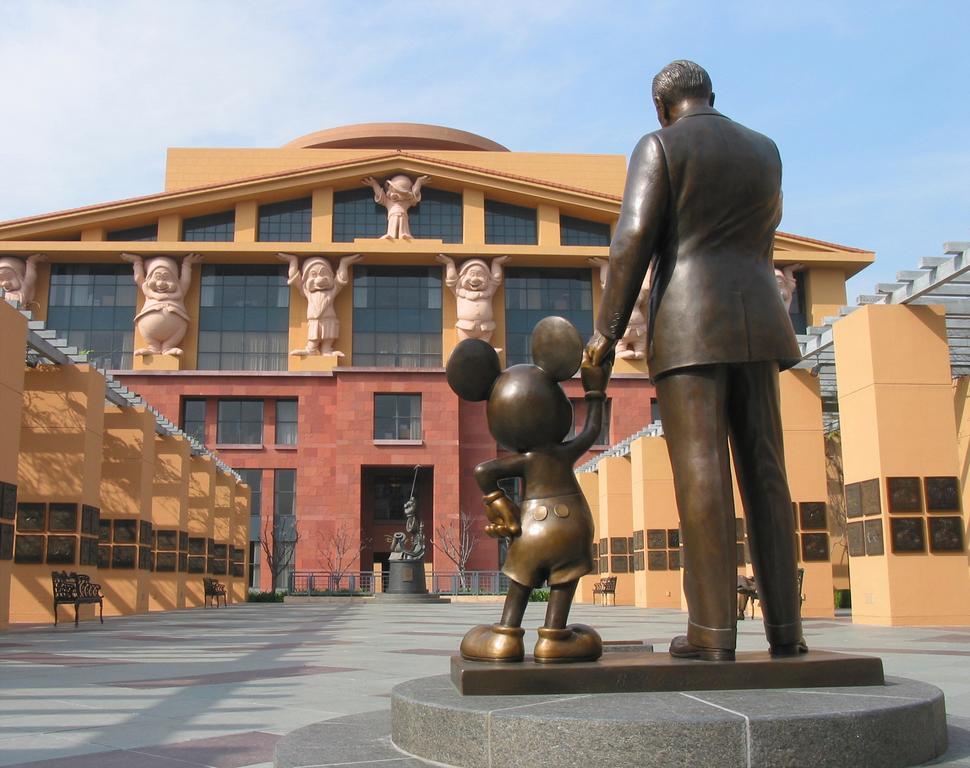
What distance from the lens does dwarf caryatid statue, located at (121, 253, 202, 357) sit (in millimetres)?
50688

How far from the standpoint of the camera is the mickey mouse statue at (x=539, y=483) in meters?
4.30

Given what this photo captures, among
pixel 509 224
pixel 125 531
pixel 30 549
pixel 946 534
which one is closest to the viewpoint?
pixel 946 534

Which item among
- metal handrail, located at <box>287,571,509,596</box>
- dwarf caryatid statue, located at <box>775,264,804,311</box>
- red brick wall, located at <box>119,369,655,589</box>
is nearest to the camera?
metal handrail, located at <box>287,571,509,596</box>

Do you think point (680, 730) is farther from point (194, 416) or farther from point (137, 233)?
point (137, 233)

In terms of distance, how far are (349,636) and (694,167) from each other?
11118 millimetres

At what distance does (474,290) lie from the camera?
169 ft

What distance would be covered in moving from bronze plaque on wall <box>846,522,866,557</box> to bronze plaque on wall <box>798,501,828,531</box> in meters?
Answer: 2.90

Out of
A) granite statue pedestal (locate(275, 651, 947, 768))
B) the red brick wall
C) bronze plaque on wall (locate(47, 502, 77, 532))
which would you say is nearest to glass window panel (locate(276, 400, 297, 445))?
the red brick wall

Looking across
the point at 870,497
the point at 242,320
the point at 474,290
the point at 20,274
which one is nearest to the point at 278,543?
the point at 242,320

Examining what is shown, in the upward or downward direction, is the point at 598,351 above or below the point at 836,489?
below

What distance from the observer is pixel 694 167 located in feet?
15.0

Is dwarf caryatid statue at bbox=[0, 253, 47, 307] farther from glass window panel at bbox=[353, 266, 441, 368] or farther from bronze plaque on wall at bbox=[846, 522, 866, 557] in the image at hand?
bronze plaque on wall at bbox=[846, 522, 866, 557]

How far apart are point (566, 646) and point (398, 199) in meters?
50.3

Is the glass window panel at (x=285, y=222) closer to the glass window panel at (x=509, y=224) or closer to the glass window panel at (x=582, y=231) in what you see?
the glass window panel at (x=509, y=224)
